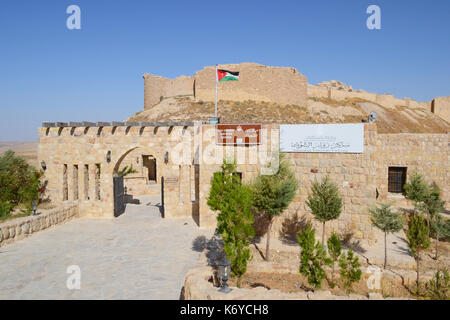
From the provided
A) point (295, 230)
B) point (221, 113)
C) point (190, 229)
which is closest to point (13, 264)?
point (190, 229)

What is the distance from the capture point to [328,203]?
9.09 meters

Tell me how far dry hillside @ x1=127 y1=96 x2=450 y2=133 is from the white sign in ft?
64.1

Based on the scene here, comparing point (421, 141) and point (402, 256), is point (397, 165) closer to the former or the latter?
point (421, 141)

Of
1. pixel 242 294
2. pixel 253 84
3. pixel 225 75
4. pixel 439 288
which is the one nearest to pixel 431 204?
pixel 439 288

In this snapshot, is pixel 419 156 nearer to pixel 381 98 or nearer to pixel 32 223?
pixel 32 223

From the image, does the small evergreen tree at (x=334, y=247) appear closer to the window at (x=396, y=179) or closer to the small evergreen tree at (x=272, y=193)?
the small evergreen tree at (x=272, y=193)

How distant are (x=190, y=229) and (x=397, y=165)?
1025 cm

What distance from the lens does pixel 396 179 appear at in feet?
49.6

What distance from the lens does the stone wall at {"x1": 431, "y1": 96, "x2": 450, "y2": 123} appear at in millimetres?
48500

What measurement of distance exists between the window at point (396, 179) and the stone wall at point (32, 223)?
14857mm

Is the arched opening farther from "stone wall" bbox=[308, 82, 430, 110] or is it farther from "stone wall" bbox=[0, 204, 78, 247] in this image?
"stone wall" bbox=[308, 82, 430, 110]

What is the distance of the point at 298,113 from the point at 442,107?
90.1ft

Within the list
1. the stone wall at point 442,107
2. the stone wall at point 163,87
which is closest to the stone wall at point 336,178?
the stone wall at point 163,87

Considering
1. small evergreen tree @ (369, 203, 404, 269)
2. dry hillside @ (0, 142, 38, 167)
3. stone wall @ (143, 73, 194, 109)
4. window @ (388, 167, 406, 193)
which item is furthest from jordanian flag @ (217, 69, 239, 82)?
stone wall @ (143, 73, 194, 109)
